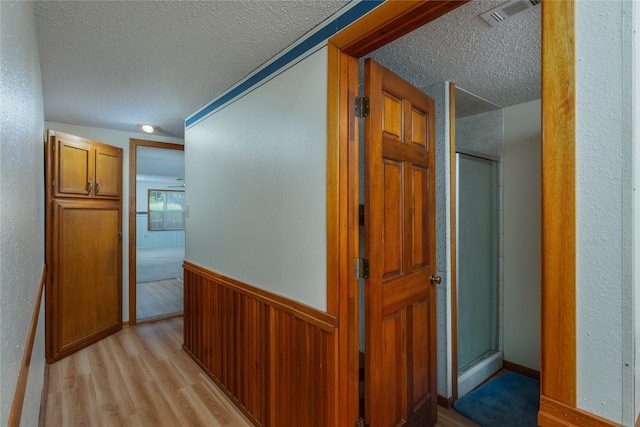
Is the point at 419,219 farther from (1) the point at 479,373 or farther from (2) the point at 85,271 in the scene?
(2) the point at 85,271

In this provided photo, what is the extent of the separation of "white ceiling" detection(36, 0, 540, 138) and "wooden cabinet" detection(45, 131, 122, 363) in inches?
24.7

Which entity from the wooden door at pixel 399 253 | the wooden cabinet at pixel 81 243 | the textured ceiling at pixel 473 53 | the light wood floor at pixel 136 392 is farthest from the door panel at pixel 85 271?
the textured ceiling at pixel 473 53

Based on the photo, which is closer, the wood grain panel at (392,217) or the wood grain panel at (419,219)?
the wood grain panel at (392,217)

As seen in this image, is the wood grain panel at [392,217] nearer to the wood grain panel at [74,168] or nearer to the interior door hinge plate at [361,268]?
the interior door hinge plate at [361,268]

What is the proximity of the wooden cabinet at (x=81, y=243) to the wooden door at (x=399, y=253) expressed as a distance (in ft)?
9.62

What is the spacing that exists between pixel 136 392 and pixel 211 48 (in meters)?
2.42

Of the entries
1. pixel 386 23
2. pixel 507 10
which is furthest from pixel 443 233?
pixel 386 23

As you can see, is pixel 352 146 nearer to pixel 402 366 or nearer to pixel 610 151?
pixel 610 151

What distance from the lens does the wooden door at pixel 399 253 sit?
1.46 metres

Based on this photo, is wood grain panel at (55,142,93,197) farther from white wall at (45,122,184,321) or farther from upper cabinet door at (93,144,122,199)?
white wall at (45,122,184,321)

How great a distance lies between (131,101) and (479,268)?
3.21m

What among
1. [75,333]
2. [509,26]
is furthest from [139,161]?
[509,26]

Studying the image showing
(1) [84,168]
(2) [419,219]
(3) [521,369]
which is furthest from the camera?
(1) [84,168]

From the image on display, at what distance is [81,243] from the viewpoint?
10.0 ft
